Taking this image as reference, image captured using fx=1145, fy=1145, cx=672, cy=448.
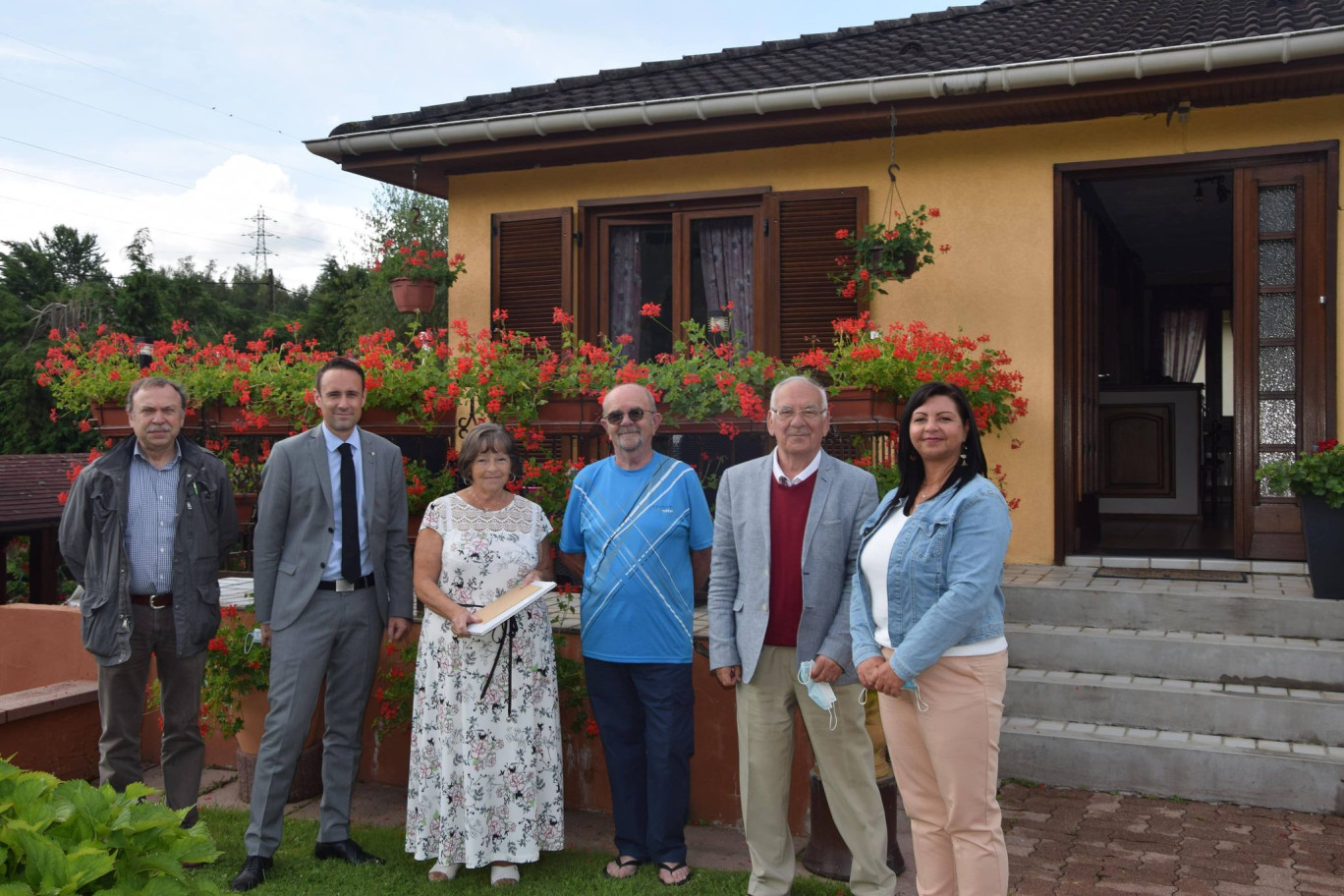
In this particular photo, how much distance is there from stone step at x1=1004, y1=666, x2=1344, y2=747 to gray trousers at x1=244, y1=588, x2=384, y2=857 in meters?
2.91

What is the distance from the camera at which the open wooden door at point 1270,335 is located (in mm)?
6641

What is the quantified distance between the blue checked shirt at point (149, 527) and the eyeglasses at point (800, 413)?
224 centimetres

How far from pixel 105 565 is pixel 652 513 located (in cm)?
193

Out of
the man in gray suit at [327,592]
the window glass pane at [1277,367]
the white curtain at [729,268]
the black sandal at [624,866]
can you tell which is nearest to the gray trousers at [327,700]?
the man in gray suit at [327,592]

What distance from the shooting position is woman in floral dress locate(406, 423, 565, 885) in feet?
13.1

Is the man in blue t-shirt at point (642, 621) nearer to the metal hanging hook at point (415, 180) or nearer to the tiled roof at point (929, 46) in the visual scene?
the tiled roof at point (929, 46)

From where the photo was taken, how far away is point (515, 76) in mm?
9438

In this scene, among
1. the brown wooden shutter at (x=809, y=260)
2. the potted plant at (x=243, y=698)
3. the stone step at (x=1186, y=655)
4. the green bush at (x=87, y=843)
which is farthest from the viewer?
the brown wooden shutter at (x=809, y=260)

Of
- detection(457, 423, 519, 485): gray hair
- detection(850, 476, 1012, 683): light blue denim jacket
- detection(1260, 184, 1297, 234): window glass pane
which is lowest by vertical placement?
detection(850, 476, 1012, 683): light blue denim jacket

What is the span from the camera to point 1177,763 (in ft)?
15.5

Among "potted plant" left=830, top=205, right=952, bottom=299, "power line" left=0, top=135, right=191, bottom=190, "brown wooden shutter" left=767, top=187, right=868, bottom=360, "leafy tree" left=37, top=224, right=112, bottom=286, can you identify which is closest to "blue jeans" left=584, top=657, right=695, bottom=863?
"potted plant" left=830, top=205, right=952, bottom=299

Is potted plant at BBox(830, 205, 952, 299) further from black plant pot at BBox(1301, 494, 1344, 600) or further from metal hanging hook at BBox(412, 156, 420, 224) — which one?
metal hanging hook at BBox(412, 156, 420, 224)

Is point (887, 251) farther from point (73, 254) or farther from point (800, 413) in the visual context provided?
point (73, 254)

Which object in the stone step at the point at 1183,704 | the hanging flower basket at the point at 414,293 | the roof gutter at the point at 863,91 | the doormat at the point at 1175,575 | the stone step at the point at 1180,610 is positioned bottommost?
the stone step at the point at 1183,704
